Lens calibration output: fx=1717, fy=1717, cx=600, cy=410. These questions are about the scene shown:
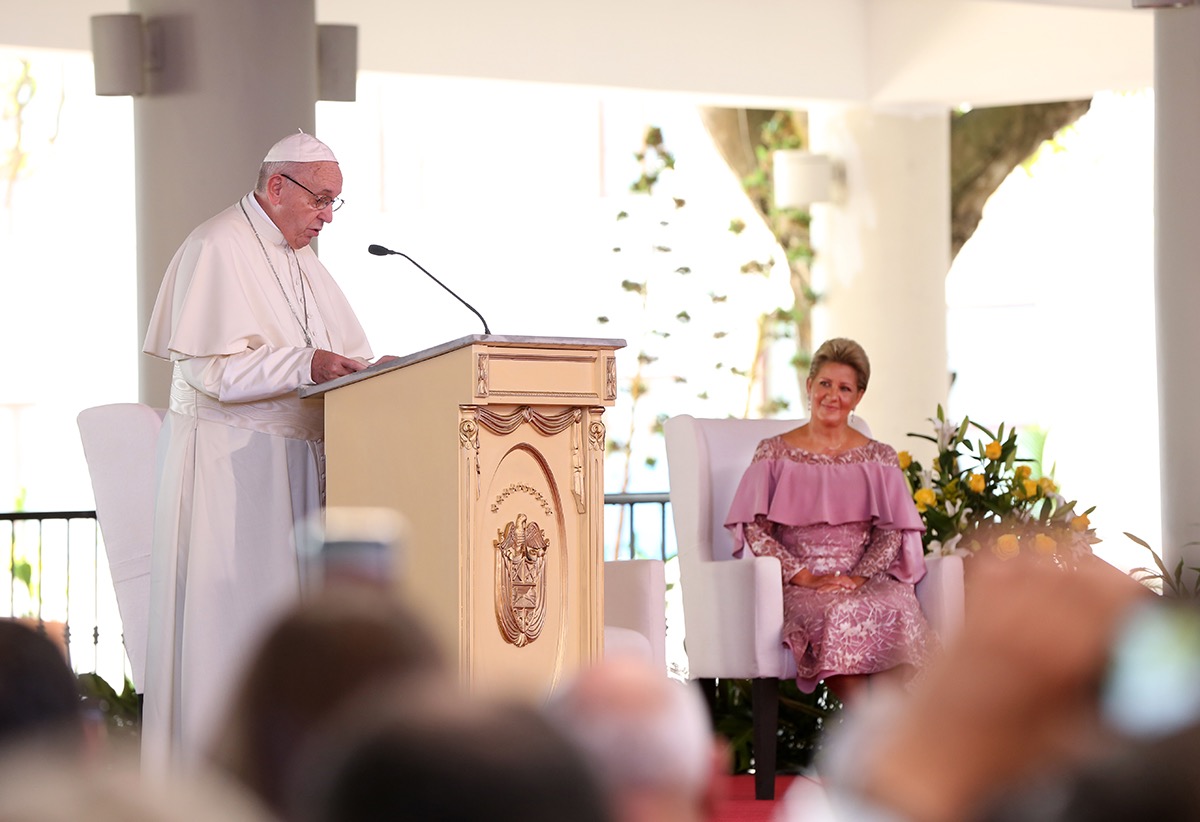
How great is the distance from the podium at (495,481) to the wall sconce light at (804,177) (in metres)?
5.50

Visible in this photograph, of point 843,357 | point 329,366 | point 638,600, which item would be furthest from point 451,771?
point 843,357

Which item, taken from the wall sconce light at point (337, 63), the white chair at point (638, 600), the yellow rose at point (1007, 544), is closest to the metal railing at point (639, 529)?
the wall sconce light at point (337, 63)

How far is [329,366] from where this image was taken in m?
3.68

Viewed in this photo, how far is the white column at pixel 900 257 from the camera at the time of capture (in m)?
8.62

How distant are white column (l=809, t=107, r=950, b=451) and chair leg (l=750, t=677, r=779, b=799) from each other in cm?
357

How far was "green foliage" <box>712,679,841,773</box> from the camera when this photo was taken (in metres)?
→ 5.69

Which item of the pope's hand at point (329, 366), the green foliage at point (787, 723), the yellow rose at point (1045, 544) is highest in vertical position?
the pope's hand at point (329, 366)

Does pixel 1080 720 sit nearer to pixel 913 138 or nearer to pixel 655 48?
pixel 655 48

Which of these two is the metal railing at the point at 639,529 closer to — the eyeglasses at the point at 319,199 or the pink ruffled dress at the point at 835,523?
the pink ruffled dress at the point at 835,523

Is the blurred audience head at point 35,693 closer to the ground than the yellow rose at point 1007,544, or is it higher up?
higher up

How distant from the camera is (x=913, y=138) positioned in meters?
8.66

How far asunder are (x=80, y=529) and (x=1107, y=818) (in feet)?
38.4

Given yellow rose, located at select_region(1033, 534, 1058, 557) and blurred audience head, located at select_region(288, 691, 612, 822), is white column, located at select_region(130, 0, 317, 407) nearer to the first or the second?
yellow rose, located at select_region(1033, 534, 1058, 557)

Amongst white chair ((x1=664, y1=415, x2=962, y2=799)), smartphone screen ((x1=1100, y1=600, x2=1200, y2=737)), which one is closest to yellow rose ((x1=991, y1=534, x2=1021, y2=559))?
white chair ((x1=664, y1=415, x2=962, y2=799))
